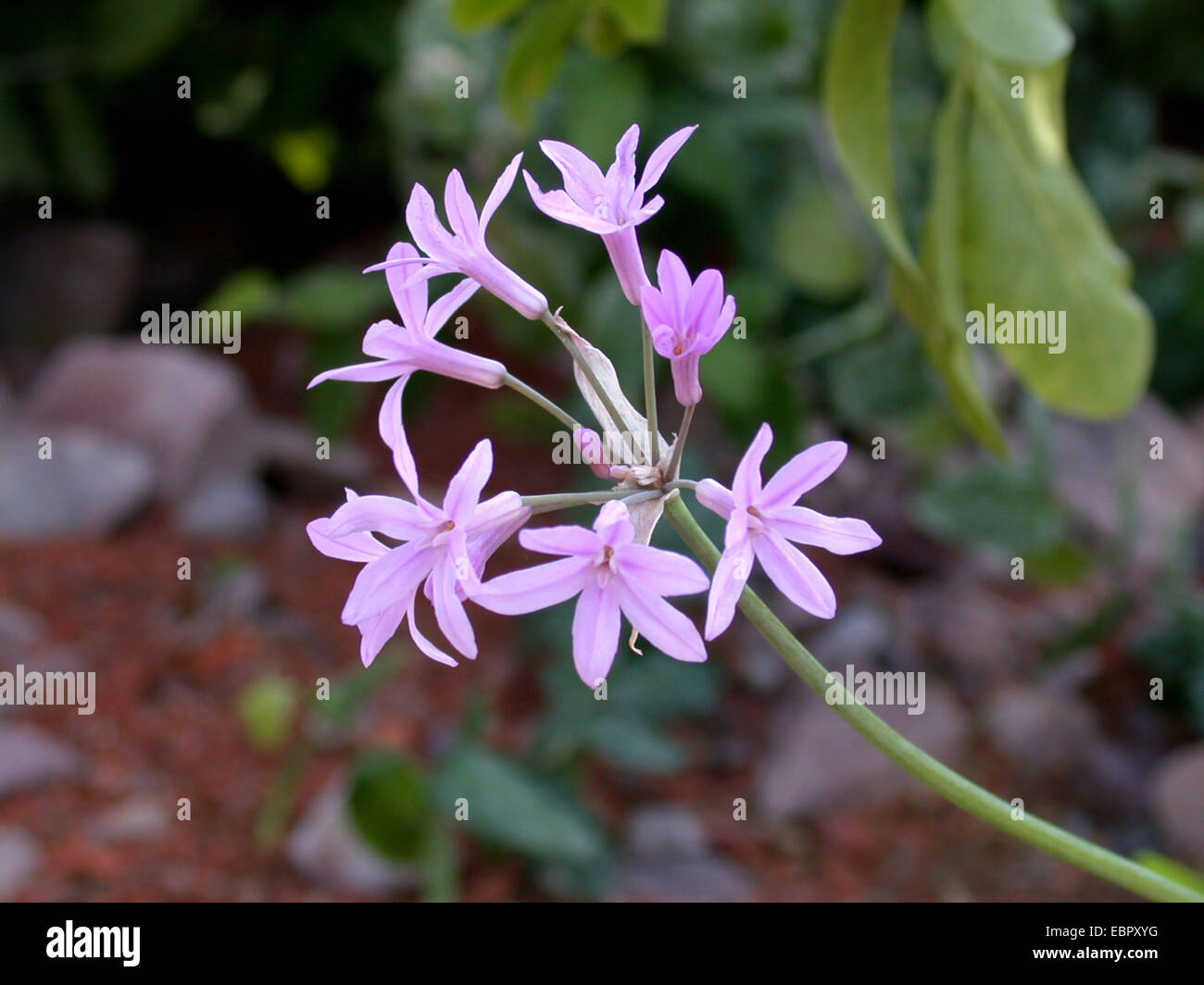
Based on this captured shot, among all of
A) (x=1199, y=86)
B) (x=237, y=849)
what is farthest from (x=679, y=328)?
(x=1199, y=86)

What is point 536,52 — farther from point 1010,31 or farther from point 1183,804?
point 1183,804

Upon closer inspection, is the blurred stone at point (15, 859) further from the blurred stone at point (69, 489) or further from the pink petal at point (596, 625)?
the pink petal at point (596, 625)

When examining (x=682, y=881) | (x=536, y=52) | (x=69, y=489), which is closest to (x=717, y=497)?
(x=536, y=52)

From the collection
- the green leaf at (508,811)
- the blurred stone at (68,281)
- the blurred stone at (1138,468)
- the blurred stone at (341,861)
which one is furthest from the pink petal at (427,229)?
the blurred stone at (68,281)

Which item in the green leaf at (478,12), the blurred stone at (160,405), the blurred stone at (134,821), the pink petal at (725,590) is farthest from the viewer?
the blurred stone at (160,405)

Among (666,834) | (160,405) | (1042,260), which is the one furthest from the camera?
(160,405)

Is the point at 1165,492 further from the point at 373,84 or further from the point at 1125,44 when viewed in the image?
the point at 373,84

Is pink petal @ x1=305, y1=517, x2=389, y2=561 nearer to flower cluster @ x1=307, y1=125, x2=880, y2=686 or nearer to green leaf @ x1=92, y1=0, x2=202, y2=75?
flower cluster @ x1=307, y1=125, x2=880, y2=686
